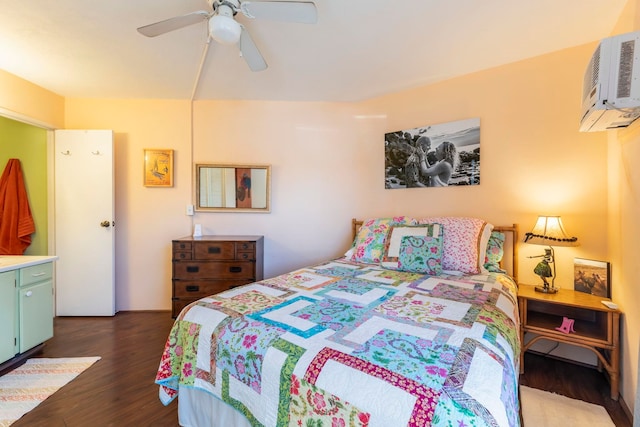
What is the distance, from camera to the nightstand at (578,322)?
170cm

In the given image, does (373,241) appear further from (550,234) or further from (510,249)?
(550,234)

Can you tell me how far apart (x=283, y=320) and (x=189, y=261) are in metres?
1.90

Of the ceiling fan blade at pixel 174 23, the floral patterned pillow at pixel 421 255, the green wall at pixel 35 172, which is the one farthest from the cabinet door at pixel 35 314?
the floral patterned pillow at pixel 421 255

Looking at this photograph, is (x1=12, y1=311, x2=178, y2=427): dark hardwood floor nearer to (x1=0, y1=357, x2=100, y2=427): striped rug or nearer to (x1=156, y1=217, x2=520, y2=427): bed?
(x1=0, y1=357, x2=100, y2=427): striped rug

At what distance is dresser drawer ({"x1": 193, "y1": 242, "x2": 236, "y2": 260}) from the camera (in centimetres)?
273

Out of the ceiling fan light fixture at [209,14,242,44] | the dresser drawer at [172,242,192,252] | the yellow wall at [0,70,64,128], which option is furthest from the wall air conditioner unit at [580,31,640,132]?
the yellow wall at [0,70,64,128]

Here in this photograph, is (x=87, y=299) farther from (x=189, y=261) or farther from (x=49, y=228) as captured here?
(x=189, y=261)

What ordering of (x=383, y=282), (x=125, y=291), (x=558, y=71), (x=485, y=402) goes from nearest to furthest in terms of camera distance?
(x=485, y=402)
(x=383, y=282)
(x=558, y=71)
(x=125, y=291)

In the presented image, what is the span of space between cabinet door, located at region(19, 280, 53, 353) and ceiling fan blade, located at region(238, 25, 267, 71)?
2464 millimetres

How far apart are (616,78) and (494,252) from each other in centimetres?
134

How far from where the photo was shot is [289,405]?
0.94 m

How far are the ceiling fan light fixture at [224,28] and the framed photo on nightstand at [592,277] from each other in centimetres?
283

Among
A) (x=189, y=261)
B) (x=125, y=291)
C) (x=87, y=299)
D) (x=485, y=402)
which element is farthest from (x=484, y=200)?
(x=87, y=299)

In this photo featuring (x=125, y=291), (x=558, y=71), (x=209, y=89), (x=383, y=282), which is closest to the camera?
(x=383, y=282)
